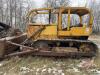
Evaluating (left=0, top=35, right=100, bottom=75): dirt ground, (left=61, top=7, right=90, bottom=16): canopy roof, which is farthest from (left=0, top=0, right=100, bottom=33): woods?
(left=0, top=35, right=100, bottom=75): dirt ground

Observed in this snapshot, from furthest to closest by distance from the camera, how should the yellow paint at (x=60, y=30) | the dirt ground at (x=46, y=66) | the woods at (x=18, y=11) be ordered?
the woods at (x=18, y=11)
the yellow paint at (x=60, y=30)
the dirt ground at (x=46, y=66)

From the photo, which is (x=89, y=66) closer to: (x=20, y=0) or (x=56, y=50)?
(x=56, y=50)

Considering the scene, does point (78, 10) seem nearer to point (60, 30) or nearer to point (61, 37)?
Answer: point (60, 30)

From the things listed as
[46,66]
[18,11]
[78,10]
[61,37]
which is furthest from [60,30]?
[18,11]

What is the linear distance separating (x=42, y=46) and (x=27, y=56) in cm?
83

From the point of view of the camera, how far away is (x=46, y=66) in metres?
9.53

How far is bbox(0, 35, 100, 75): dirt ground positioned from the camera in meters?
8.79

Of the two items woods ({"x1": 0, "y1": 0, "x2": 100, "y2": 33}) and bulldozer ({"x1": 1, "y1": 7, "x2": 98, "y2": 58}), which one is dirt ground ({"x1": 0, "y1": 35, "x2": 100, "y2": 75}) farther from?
woods ({"x1": 0, "y1": 0, "x2": 100, "y2": 33})

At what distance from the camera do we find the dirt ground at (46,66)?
8789 mm

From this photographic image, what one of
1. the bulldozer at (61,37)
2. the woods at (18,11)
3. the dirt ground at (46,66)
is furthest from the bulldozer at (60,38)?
the woods at (18,11)

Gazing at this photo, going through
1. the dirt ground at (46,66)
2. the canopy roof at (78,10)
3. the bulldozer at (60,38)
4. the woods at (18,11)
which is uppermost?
the woods at (18,11)

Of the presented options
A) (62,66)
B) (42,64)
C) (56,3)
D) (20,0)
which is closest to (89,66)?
(62,66)

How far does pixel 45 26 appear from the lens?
1130cm

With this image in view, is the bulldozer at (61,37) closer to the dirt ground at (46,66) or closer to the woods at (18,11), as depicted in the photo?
the dirt ground at (46,66)
